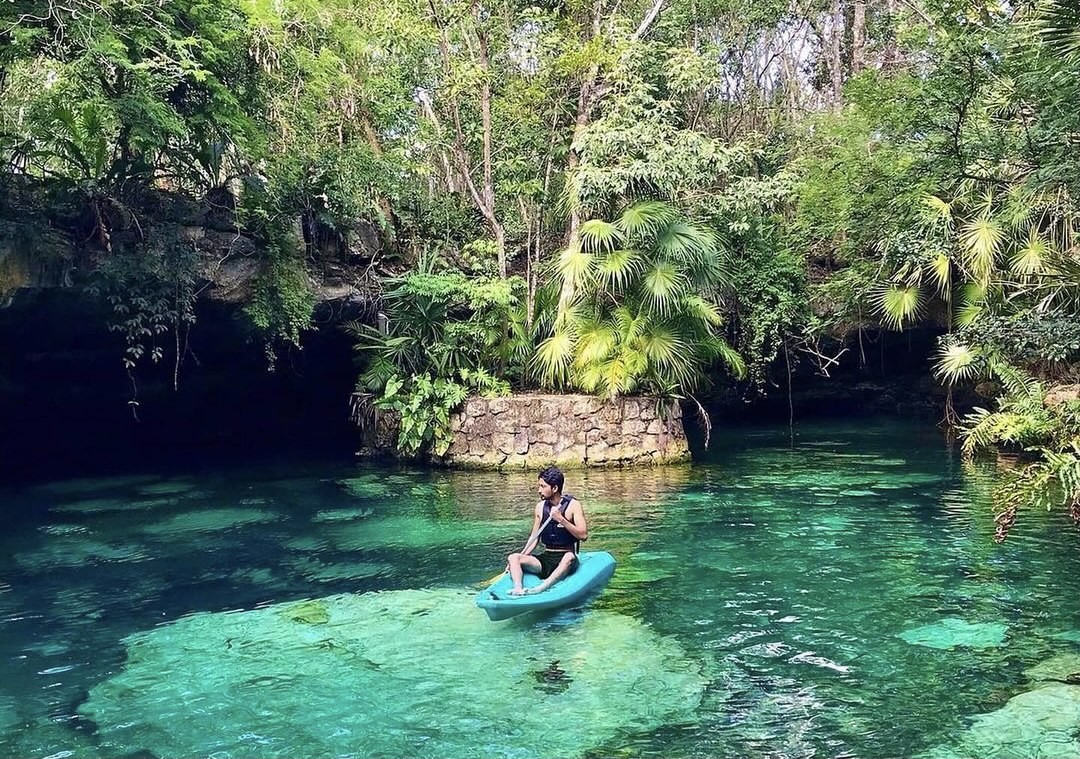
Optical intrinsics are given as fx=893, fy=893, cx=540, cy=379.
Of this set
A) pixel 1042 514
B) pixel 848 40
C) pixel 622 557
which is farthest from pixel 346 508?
pixel 848 40

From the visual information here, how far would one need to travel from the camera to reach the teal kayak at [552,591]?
6883mm

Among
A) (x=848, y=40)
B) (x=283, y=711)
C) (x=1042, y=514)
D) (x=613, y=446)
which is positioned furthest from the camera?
(x=848, y=40)

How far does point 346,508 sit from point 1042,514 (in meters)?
8.81

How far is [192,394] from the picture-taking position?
68.7 ft

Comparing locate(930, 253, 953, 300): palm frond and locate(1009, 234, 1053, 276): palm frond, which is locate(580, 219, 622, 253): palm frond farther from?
locate(1009, 234, 1053, 276): palm frond

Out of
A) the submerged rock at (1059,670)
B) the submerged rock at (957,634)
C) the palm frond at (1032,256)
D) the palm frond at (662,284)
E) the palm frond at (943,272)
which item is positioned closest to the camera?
the submerged rock at (1059,670)

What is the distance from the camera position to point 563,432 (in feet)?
49.2

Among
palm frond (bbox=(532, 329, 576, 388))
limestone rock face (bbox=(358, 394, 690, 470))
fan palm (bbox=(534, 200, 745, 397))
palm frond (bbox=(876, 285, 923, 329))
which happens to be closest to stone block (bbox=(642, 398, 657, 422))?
limestone rock face (bbox=(358, 394, 690, 470))

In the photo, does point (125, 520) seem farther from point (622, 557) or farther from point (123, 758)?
point (123, 758)

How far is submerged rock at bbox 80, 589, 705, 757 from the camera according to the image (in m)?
5.10

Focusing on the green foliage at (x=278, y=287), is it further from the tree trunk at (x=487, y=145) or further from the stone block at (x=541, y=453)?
the stone block at (x=541, y=453)

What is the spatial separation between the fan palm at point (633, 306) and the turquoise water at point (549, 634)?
9.86 feet

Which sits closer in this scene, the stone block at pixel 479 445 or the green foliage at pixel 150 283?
the green foliage at pixel 150 283

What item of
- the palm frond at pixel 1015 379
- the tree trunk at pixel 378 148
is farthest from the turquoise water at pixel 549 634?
the tree trunk at pixel 378 148
